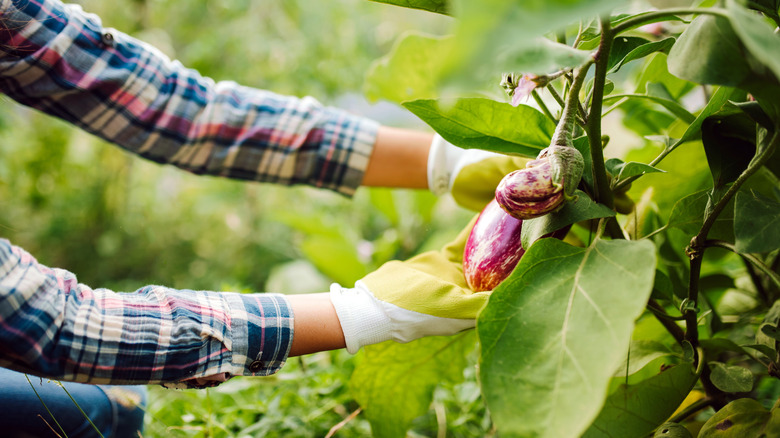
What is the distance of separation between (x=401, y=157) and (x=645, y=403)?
426 mm

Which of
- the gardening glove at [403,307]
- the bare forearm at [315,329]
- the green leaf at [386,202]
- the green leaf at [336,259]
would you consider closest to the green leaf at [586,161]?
the gardening glove at [403,307]

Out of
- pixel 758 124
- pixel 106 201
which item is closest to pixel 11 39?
pixel 758 124

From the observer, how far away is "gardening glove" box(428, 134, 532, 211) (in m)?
0.61

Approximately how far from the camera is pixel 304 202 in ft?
6.83

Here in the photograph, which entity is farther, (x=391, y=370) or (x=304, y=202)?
(x=304, y=202)

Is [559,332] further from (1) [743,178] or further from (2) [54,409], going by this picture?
(2) [54,409]

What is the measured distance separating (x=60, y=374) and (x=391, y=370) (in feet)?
0.95

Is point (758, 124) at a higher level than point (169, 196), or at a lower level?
higher

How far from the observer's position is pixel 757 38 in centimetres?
24

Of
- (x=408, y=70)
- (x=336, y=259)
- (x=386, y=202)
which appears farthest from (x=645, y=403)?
(x=386, y=202)

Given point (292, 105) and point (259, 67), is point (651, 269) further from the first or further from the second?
point (259, 67)

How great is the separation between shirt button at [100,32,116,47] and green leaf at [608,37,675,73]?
1.81 feet

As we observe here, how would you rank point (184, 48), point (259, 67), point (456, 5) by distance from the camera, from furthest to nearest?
point (184, 48) → point (259, 67) → point (456, 5)

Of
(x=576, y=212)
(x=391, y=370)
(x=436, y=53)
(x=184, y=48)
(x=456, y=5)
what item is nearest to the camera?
(x=456, y=5)
